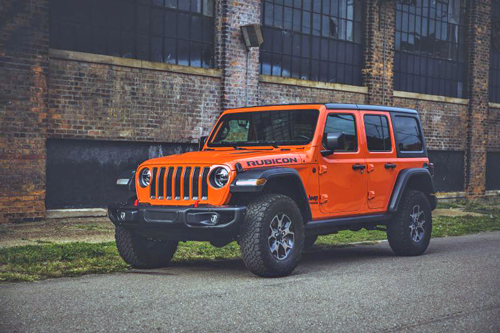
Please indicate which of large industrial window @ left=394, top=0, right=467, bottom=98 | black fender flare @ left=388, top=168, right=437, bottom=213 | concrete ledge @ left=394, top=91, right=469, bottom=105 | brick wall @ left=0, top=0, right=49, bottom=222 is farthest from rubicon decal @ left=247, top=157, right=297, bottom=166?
large industrial window @ left=394, top=0, right=467, bottom=98

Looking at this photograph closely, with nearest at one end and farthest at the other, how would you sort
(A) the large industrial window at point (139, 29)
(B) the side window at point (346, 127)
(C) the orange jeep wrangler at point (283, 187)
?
1. (C) the orange jeep wrangler at point (283, 187)
2. (B) the side window at point (346, 127)
3. (A) the large industrial window at point (139, 29)

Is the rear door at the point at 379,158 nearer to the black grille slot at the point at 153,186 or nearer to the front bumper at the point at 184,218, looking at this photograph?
the front bumper at the point at 184,218

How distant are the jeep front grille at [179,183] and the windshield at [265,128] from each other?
1278 mm

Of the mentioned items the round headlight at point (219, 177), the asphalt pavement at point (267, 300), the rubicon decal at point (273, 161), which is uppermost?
the rubicon decal at point (273, 161)

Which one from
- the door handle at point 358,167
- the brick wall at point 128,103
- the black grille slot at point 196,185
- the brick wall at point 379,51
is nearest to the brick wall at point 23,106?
the brick wall at point 128,103

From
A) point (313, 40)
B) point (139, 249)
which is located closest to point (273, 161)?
point (139, 249)

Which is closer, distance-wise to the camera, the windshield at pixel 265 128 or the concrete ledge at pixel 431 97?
the windshield at pixel 265 128

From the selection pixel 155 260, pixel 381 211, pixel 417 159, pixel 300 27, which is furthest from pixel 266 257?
pixel 300 27

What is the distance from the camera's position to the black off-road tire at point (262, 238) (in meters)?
7.54

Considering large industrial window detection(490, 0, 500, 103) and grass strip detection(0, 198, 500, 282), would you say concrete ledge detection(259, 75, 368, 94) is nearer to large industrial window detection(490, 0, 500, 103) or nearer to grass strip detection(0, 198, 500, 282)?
grass strip detection(0, 198, 500, 282)

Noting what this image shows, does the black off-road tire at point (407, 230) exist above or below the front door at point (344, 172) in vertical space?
below

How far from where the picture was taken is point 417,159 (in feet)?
34.3

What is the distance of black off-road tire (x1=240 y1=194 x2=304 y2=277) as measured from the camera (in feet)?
24.7

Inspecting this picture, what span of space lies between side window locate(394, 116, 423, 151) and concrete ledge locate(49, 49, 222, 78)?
6.41 meters
